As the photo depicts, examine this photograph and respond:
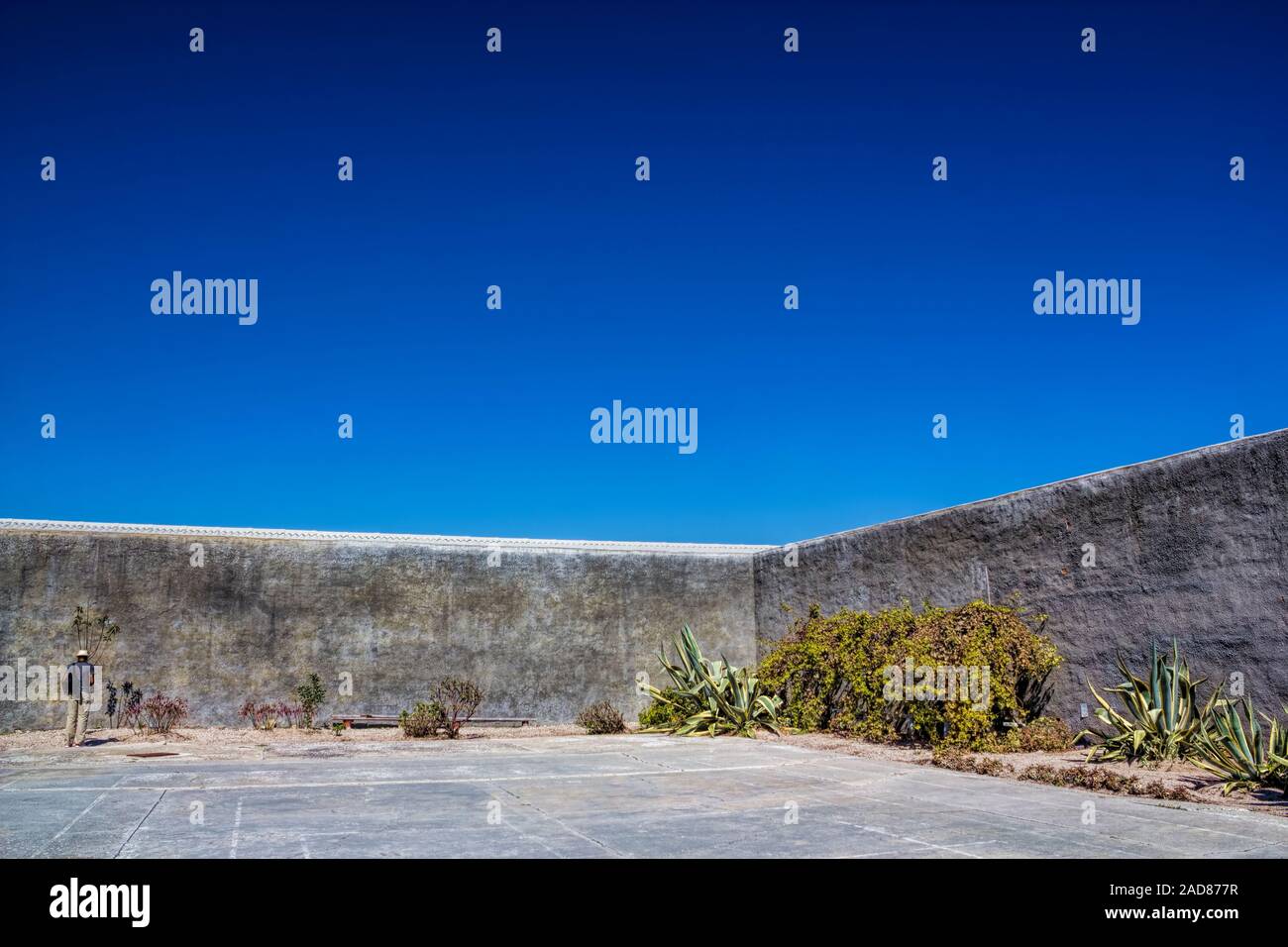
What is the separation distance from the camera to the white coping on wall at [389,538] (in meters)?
12.1

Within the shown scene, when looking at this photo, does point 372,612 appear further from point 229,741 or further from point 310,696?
point 229,741

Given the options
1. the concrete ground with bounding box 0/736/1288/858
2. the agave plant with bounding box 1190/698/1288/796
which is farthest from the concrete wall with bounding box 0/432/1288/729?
the concrete ground with bounding box 0/736/1288/858

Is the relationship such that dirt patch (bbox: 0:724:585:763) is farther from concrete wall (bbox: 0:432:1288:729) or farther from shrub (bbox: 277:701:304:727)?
concrete wall (bbox: 0:432:1288:729)

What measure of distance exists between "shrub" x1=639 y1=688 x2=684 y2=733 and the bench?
5.88ft

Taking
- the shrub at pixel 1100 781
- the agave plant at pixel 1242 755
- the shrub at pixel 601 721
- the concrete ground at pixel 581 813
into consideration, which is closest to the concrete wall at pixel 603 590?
the agave plant at pixel 1242 755

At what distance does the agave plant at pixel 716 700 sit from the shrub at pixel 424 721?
2.66 metres

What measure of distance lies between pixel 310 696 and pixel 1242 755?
10.3 meters

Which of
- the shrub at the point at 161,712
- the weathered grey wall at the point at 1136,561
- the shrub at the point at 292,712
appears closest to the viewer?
the weathered grey wall at the point at 1136,561

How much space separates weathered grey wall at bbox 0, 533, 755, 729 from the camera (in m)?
11.9

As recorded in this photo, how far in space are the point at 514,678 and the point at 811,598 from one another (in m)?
4.30

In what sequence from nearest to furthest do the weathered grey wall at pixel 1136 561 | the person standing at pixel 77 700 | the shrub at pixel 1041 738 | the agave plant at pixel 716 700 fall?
the weathered grey wall at pixel 1136 561, the shrub at pixel 1041 738, the person standing at pixel 77 700, the agave plant at pixel 716 700

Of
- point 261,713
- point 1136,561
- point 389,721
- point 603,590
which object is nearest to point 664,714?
point 603,590

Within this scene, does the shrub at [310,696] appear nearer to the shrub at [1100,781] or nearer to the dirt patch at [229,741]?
the dirt patch at [229,741]
